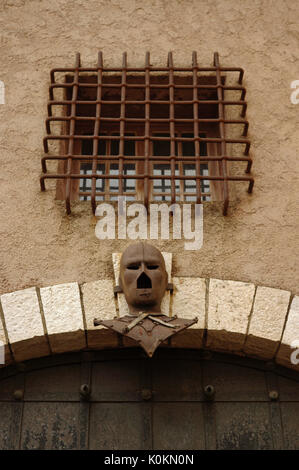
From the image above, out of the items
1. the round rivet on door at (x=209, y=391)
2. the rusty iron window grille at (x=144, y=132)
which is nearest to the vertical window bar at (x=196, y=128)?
the rusty iron window grille at (x=144, y=132)

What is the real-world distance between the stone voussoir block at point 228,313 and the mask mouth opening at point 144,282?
0.41m

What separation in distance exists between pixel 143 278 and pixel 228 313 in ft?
1.84

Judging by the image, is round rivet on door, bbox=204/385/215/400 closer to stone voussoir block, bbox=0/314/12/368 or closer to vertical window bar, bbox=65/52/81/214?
stone voussoir block, bbox=0/314/12/368

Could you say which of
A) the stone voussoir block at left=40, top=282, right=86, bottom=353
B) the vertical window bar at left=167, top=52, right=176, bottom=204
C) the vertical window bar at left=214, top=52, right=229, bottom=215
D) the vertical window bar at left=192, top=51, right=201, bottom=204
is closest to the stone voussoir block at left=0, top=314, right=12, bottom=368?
the stone voussoir block at left=40, top=282, right=86, bottom=353

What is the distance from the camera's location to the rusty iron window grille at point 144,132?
4.04 m

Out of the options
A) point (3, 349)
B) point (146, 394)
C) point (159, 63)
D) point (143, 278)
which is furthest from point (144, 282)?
point (159, 63)

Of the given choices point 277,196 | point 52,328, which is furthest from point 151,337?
point 277,196

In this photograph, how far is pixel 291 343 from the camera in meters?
3.47

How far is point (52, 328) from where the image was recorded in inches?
137

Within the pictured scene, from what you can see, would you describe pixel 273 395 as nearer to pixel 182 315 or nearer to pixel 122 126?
pixel 182 315

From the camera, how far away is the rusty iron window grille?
404cm

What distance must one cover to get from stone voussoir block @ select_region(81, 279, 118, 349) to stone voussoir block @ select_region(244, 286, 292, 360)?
825 millimetres

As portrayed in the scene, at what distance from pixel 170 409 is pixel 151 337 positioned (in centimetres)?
52
